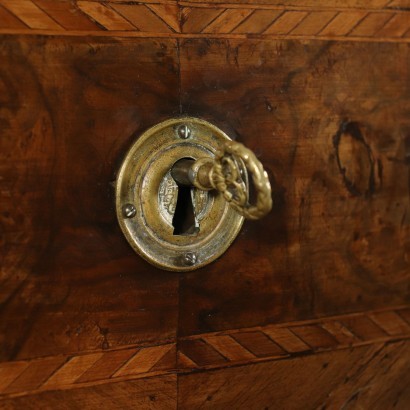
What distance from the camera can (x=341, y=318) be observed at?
93 cm

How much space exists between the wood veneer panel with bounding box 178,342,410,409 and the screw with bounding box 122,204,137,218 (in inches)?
7.7

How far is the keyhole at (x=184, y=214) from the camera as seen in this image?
2.73 ft

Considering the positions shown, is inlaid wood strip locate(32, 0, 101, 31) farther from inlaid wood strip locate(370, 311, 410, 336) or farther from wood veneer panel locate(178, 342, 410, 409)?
inlaid wood strip locate(370, 311, 410, 336)

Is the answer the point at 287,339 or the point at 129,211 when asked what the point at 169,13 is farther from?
the point at 287,339

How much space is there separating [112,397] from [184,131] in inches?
11.6

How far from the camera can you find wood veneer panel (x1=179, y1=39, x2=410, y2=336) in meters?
0.83

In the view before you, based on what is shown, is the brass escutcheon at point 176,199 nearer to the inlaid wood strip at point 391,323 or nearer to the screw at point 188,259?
the screw at point 188,259

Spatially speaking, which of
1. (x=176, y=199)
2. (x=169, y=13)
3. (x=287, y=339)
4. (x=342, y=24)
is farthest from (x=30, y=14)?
(x=287, y=339)

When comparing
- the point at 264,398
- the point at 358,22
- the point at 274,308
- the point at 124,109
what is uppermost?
the point at 358,22

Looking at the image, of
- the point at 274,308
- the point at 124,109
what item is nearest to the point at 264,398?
the point at 274,308

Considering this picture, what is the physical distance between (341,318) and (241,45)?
355mm

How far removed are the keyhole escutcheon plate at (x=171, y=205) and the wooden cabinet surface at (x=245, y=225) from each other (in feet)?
0.04

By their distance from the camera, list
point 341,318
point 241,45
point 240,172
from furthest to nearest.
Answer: point 341,318
point 241,45
point 240,172

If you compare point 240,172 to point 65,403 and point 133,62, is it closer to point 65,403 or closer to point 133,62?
point 133,62
